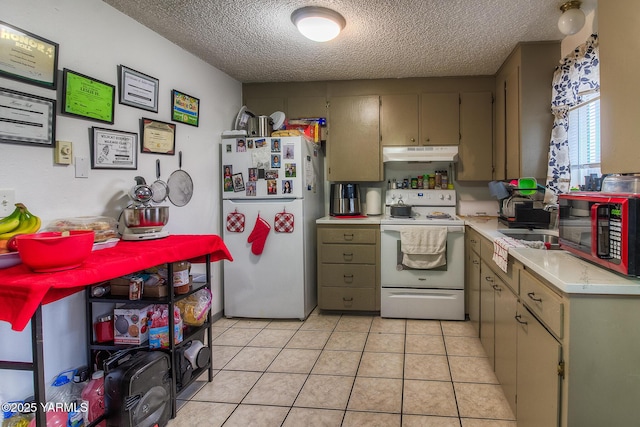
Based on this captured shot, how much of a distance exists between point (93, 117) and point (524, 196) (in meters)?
2.86

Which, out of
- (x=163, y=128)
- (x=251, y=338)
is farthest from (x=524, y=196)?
(x=163, y=128)

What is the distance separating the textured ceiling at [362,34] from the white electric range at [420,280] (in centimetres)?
139

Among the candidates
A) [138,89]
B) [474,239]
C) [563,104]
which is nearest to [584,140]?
[563,104]

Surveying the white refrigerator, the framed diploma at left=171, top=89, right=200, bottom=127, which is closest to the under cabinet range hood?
the white refrigerator

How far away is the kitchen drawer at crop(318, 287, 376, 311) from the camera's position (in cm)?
339

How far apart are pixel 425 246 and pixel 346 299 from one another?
34.1 inches

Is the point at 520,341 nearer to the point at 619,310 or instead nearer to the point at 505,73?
the point at 619,310

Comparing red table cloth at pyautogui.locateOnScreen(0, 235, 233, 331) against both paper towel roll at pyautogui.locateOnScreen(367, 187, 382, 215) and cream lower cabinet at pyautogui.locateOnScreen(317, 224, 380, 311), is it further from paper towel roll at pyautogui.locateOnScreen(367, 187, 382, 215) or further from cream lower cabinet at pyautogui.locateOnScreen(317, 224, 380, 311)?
paper towel roll at pyautogui.locateOnScreen(367, 187, 382, 215)

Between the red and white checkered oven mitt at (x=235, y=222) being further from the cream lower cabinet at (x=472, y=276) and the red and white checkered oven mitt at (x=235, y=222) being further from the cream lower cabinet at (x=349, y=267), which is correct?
the cream lower cabinet at (x=472, y=276)

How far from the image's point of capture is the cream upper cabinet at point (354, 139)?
3.67 metres

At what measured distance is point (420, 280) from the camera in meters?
3.30

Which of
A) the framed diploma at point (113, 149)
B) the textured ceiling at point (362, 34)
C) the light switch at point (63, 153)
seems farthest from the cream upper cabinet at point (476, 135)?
the light switch at point (63, 153)

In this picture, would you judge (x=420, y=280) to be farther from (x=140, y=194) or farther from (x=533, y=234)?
(x=140, y=194)

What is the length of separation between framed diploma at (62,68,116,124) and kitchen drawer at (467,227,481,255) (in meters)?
2.57
